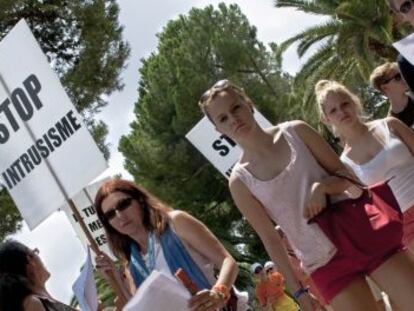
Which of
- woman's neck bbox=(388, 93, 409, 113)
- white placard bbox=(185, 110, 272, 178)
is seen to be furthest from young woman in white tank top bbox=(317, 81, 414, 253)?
white placard bbox=(185, 110, 272, 178)

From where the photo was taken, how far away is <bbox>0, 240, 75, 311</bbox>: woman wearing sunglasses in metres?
4.19

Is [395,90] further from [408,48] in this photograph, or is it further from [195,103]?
[195,103]

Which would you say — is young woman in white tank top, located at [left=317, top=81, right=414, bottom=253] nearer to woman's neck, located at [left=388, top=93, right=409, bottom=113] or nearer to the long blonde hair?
the long blonde hair

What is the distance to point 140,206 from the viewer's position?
12.0 feet

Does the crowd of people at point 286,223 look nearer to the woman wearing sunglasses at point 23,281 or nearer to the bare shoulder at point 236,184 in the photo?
Answer: the bare shoulder at point 236,184

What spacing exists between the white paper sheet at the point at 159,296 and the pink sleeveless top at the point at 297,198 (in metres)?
0.71

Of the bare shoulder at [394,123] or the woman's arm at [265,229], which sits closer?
the woman's arm at [265,229]

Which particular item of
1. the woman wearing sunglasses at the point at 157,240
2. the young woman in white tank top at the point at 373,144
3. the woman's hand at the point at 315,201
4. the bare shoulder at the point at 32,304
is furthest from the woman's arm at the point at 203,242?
the young woman in white tank top at the point at 373,144

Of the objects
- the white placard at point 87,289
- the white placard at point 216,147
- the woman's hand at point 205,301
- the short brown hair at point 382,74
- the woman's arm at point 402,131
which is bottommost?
the woman's hand at point 205,301

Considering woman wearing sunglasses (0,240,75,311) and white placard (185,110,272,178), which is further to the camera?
white placard (185,110,272,178)

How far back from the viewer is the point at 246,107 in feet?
11.8

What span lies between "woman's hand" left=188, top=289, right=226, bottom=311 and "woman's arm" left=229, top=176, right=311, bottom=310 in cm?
46

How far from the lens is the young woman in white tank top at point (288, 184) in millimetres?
3441

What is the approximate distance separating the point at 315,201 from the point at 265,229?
255mm
